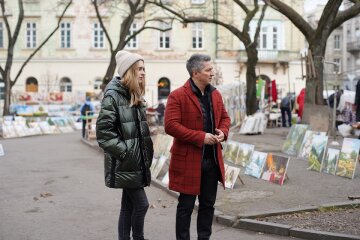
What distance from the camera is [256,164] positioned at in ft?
35.3

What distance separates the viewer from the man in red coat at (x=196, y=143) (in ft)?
17.5

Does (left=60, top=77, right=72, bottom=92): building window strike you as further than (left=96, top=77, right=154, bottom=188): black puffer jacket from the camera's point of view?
Yes

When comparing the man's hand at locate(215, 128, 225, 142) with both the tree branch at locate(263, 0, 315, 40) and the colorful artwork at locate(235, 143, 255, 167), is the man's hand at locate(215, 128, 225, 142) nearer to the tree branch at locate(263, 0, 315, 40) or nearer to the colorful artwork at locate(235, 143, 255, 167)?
the colorful artwork at locate(235, 143, 255, 167)

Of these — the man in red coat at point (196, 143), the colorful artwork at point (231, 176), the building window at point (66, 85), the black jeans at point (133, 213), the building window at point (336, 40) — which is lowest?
the colorful artwork at point (231, 176)

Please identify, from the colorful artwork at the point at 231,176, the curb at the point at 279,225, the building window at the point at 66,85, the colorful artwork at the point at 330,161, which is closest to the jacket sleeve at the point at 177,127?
the curb at the point at 279,225

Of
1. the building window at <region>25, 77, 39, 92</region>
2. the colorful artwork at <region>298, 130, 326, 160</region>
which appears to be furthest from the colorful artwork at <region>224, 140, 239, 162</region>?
the building window at <region>25, 77, 39, 92</region>

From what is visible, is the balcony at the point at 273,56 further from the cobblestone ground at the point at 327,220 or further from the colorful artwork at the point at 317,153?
the cobblestone ground at the point at 327,220

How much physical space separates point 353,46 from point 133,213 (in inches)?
2896

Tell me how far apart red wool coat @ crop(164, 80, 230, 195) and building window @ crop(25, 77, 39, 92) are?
43.9 m

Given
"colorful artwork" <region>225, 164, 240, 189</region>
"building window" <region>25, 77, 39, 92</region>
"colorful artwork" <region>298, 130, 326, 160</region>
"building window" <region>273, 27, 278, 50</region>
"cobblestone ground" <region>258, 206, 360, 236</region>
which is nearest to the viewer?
"cobblestone ground" <region>258, 206, 360, 236</region>

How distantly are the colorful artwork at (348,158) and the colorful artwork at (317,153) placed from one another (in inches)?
26.7

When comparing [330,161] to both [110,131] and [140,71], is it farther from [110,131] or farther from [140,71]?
[110,131]

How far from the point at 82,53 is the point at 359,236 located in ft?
145

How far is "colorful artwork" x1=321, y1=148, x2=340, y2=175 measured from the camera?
10.7 metres
